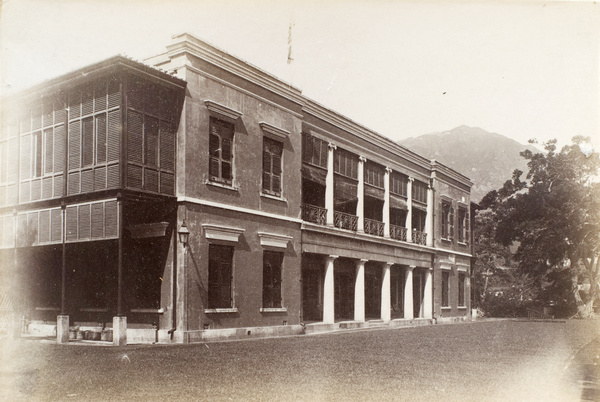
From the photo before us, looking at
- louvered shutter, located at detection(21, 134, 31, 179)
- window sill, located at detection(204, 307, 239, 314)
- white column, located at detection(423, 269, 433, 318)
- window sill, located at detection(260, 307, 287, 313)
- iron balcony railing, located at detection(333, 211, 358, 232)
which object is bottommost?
white column, located at detection(423, 269, 433, 318)

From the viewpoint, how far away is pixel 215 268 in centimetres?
1636

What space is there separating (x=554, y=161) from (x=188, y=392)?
3152 centimetres

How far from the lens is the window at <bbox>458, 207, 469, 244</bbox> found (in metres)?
35.6

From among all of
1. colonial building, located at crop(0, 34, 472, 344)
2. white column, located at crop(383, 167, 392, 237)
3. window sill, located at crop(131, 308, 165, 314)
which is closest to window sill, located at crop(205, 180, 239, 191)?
colonial building, located at crop(0, 34, 472, 344)

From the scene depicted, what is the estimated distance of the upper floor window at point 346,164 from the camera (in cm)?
2316

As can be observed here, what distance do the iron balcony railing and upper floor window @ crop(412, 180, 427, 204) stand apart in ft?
22.1

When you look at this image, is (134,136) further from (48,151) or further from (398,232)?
(398,232)

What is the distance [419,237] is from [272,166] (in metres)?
13.8

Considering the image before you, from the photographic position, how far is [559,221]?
112ft

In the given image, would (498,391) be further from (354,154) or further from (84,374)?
(354,154)

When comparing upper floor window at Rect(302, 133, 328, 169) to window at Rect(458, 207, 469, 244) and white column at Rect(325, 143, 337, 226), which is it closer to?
white column at Rect(325, 143, 337, 226)

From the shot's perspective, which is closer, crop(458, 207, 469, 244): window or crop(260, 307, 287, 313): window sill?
crop(260, 307, 287, 313): window sill

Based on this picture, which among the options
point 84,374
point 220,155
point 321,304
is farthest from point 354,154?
point 84,374

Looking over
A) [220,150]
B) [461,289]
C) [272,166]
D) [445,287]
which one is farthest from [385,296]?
[220,150]
